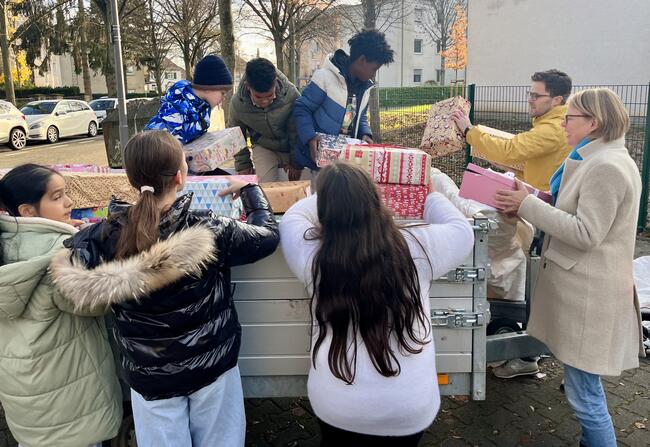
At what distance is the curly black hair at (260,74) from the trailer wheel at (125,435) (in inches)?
91.5

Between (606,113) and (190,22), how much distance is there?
23.7 metres

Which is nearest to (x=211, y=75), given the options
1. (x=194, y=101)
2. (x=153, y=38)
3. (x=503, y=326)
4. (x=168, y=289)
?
(x=194, y=101)

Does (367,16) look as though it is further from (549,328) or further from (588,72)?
(549,328)

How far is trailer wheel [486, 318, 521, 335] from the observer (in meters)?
3.38

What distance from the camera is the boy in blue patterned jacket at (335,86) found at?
4.00 meters

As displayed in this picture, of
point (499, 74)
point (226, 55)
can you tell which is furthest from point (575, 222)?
point (499, 74)

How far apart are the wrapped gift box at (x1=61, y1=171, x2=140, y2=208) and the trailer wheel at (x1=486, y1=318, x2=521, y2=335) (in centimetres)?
220

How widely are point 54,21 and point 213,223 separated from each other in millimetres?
39382

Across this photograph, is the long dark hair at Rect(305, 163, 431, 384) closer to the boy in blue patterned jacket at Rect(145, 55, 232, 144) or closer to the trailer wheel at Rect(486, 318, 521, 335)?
the trailer wheel at Rect(486, 318, 521, 335)

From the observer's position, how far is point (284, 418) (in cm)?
360

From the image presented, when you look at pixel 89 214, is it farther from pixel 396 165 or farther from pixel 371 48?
pixel 371 48

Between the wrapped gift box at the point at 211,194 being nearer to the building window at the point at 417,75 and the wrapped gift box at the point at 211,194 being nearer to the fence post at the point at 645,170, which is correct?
the fence post at the point at 645,170

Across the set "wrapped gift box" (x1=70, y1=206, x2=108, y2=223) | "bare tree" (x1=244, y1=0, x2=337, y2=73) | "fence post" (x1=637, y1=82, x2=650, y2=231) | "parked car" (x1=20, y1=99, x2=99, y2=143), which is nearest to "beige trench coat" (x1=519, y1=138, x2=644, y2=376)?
"wrapped gift box" (x1=70, y1=206, x2=108, y2=223)

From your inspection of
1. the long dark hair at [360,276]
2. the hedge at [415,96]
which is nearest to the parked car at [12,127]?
the hedge at [415,96]
